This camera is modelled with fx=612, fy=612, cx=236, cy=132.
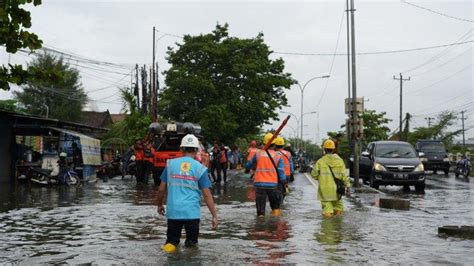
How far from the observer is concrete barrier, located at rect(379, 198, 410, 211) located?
576 inches

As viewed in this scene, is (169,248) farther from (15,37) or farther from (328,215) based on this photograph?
(328,215)

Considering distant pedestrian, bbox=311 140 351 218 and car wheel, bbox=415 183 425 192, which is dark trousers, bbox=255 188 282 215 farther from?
car wheel, bbox=415 183 425 192

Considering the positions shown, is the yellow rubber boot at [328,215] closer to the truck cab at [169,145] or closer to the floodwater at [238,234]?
the floodwater at [238,234]

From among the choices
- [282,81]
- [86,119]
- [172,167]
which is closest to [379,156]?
[172,167]

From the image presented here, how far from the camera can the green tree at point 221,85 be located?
42.4 metres

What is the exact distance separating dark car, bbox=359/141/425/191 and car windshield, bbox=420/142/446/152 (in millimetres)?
15044

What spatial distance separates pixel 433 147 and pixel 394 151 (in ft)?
51.2

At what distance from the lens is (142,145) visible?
2478 cm

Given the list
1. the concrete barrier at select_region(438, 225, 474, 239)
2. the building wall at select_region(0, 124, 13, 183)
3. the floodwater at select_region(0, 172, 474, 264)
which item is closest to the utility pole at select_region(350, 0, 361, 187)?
the floodwater at select_region(0, 172, 474, 264)

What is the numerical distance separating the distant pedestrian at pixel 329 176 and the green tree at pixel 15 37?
6.14m

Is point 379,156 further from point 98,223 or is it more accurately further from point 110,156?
point 110,156

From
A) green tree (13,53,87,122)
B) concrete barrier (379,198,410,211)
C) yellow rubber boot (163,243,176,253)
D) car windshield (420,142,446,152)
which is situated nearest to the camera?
yellow rubber boot (163,243,176,253)

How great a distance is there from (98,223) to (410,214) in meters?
6.80

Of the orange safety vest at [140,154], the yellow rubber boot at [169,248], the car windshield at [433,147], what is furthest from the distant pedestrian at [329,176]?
the car windshield at [433,147]
